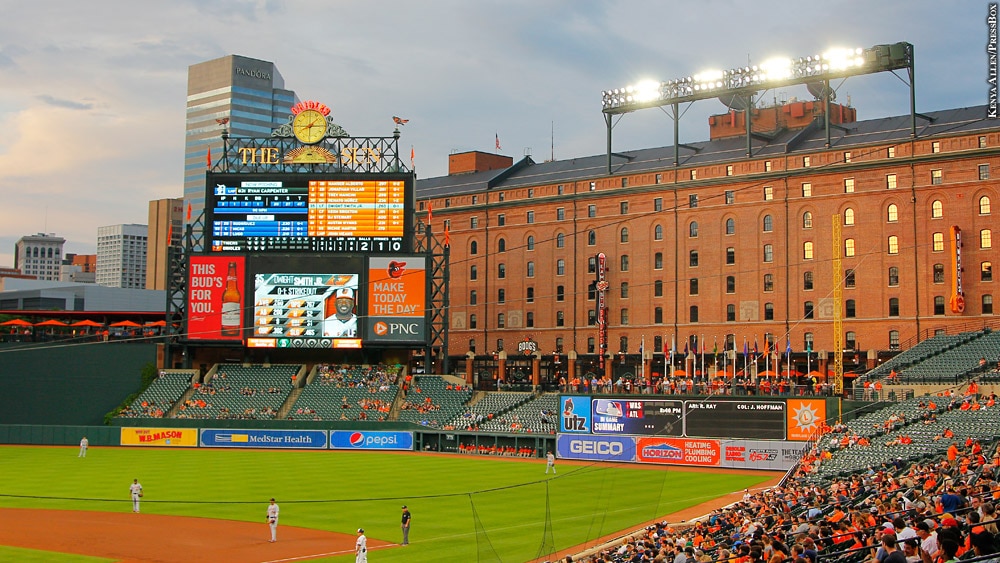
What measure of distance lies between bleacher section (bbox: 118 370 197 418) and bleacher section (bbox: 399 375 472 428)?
17949 millimetres

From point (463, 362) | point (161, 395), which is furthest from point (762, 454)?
point (463, 362)

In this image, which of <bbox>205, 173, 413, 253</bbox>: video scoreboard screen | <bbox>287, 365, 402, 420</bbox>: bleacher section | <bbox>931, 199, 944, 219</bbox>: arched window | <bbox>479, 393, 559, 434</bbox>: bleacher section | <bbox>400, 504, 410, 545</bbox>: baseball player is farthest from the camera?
<bbox>205, 173, 413, 253</bbox>: video scoreboard screen

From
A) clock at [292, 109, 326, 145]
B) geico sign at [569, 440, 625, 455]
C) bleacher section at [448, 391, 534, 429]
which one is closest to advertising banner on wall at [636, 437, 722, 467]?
geico sign at [569, 440, 625, 455]

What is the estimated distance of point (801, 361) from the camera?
79750mm

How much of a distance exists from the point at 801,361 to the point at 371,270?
3412 centimetres

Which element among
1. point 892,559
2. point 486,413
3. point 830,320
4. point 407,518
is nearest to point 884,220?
point 830,320

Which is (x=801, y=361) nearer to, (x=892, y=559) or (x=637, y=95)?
(x=637, y=95)

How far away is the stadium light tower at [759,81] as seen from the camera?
246 feet

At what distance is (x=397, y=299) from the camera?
7869cm

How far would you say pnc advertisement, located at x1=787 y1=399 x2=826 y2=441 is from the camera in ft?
190

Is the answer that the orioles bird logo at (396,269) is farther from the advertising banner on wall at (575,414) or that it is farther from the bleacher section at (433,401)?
the advertising banner on wall at (575,414)

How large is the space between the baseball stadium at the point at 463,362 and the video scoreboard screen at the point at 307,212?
18 centimetres

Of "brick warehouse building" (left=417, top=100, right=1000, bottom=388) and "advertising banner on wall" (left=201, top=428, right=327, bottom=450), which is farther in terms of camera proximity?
"brick warehouse building" (left=417, top=100, right=1000, bottom=388)

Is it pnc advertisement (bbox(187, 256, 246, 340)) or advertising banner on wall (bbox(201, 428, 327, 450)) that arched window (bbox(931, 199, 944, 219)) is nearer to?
advertising banner on wall (bbox(201, 428, 327, 450))
